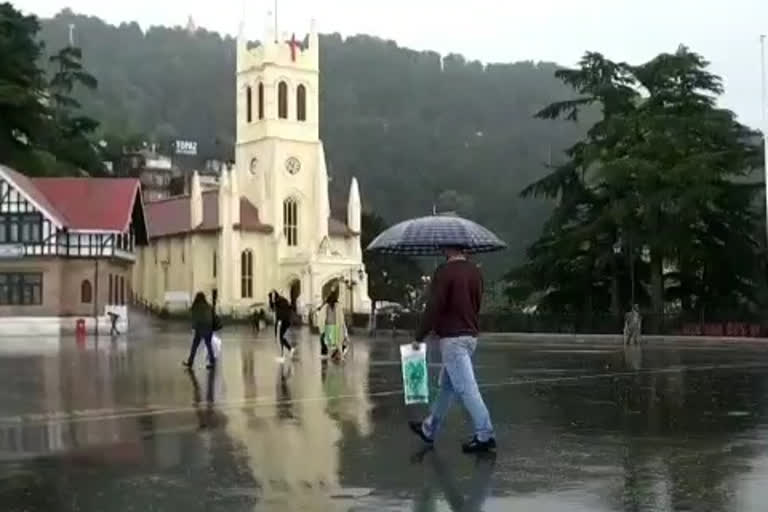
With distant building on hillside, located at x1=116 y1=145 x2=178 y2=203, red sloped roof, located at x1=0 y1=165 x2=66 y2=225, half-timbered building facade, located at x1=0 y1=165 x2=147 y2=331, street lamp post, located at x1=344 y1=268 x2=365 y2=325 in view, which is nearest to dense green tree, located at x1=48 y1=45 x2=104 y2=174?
half-timbered building facade, located at x1=0 y1=165 x2=147 y2=331

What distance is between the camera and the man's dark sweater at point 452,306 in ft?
32.2

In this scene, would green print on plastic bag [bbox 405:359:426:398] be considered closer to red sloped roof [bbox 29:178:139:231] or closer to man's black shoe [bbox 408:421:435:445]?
man's black shoe [bbox 408:421:435:445]

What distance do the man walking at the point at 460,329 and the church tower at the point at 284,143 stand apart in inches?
2930

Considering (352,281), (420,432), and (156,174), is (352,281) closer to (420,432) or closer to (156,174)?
(156,174)

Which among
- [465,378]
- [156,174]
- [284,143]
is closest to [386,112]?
[156,174]

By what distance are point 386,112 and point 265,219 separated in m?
38.1

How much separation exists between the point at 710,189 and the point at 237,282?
141ft

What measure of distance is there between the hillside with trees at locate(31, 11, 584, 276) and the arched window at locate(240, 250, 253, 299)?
65.5ft

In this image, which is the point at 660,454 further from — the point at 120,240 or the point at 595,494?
the point at 120,240

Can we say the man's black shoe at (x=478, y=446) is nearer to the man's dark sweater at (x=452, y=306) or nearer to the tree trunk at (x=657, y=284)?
the man's dark sweater at (x=452, y=306)

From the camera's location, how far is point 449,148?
115m

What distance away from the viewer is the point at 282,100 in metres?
87.4

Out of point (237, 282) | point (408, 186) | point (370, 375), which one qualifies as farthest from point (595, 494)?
point (408, 186)

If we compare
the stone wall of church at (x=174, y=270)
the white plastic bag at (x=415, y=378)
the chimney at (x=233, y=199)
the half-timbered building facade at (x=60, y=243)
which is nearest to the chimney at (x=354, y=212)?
the chimney at (x=233, y=199)
